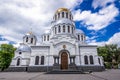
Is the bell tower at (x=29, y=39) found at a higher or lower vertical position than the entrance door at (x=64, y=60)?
higher

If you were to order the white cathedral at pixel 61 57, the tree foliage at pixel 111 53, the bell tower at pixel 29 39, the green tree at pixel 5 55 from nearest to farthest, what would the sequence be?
the white cathedral at pixel 61 57 < the green tree at pixel 5 55 < the bell tower at pixel 29 39 < the tree foliage at pixel 111 53

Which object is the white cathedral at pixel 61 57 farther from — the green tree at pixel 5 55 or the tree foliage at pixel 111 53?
the tree foliage at pixel 111 53

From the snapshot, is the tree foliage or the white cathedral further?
the tree foliage

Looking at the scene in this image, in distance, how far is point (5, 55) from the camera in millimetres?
31203

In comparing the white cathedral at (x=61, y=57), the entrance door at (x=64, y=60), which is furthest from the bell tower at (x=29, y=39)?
the entrance door at (x=64, y=60)

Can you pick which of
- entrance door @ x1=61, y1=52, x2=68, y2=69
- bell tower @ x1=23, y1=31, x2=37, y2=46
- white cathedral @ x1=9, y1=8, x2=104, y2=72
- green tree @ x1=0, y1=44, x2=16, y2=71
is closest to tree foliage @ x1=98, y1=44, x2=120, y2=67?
white cathedral @ x1=9, y1=8, x2=104, y2=72

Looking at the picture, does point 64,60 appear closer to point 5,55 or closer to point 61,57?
point 61,57

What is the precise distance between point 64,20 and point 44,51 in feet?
31.0

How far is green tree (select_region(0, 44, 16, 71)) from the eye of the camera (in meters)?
30.2

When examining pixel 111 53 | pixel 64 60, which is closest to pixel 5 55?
pixel 64 60

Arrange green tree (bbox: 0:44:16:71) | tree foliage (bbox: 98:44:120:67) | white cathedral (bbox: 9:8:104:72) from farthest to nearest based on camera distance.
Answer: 1. tree foliage (bbox: 98:44:120:67)
2. green tree (bbox: 0:44:16:71)
3. white cathedral (bbox: 9:8:104:72)

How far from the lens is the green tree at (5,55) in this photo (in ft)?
99.0

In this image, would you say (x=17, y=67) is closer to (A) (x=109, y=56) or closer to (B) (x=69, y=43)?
(B) (x=69, y=43)

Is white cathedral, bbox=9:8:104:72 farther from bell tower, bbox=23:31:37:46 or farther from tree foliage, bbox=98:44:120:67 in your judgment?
tree foliage, bbox=98:44:120:67
